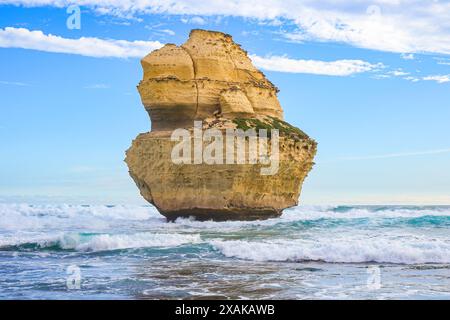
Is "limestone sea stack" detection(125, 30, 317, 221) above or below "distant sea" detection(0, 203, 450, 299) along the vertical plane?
above

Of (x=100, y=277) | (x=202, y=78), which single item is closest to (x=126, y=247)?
(x=100, y=277)

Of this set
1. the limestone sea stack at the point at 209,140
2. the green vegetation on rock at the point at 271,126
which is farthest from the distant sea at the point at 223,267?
the green vegetation on rock at the point at 271,126

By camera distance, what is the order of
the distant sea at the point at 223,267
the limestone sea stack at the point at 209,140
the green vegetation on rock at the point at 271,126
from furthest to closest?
the green vegetation on rock at the point at 271,126, the limestone sea stack at the point at 209,140, the distant sea at the point at 223,267

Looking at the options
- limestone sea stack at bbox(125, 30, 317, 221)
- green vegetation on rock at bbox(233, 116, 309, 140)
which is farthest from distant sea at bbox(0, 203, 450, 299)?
green vegetation on rock at bbox(233, 116, 309, 140)

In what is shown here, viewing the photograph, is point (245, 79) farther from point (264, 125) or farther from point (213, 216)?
point (213, 216)

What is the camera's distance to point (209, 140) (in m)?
28.4

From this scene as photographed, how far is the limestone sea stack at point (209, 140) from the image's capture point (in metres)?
28.7

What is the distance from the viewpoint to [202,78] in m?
30.4

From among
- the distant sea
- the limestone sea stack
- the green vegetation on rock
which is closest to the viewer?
the distant sea

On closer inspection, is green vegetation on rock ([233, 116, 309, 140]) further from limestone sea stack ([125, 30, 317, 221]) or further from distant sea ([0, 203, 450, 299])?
distant sea ([0, 203, 450, 299])

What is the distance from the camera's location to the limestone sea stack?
28.7 m

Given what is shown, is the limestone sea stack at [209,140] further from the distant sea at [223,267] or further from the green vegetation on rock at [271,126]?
the distant sea at [223,267]
